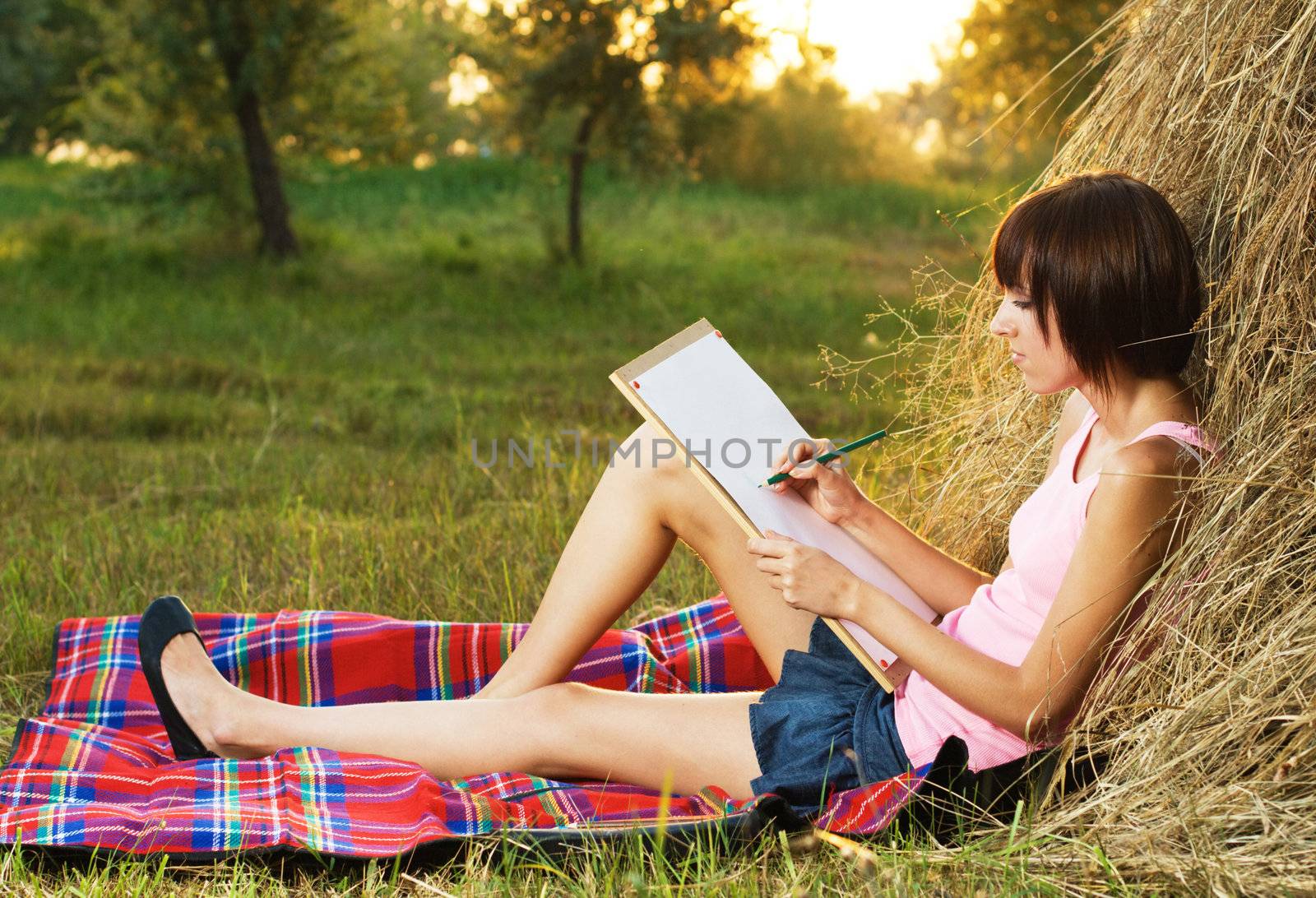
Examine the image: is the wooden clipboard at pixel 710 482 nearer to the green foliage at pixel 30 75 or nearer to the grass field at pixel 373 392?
the grass field at pixel 373 392

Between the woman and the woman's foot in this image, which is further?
the woman's foot

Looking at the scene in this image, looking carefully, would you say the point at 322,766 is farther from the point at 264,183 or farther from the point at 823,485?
the point at 264,183

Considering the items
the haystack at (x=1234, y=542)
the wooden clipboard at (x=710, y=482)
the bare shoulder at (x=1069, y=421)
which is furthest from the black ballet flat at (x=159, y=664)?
the bare shoulder at (x=1069, y=421)

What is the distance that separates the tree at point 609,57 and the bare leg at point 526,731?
24.4ft

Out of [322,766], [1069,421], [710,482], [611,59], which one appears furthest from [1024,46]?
[322,766]

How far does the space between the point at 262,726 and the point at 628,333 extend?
18.5ft

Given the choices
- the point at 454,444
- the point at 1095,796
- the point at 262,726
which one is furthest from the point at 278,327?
the point at 1095,796

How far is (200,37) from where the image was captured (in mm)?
9078

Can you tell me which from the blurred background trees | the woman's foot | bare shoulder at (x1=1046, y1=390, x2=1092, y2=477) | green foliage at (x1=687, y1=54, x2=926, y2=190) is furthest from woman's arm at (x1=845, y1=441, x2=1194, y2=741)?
green foliage at (x1=687, y1=54, x2=926, y2=190)

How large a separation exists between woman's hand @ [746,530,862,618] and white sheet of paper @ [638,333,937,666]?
0.34ft

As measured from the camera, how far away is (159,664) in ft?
8.36

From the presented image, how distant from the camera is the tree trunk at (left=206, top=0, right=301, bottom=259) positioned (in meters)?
9.03

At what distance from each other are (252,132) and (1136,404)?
8.63 metres

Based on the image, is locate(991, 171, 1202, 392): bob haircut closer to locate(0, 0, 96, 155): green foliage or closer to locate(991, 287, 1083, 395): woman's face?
locate(991, 287, 1083, 395): woman's face
